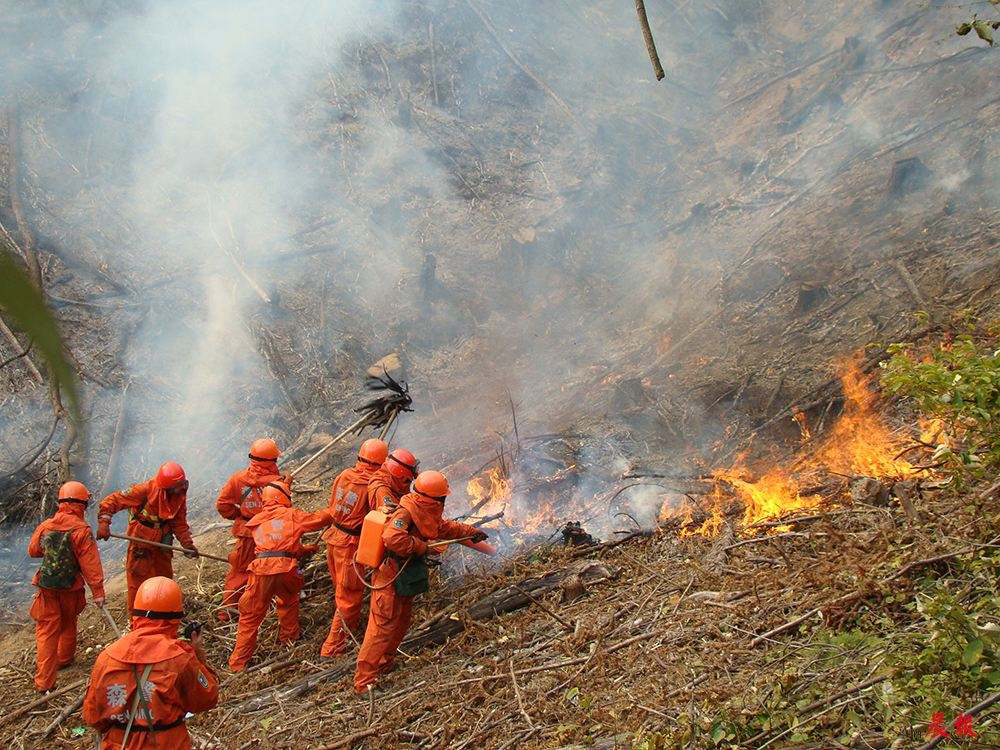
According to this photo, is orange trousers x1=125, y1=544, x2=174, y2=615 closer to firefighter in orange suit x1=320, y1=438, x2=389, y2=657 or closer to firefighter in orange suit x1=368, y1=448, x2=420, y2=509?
firefighter in orange suit x1=320, y1=438, x2=389, y2=657

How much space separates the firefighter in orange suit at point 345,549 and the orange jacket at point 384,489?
0.38 feet

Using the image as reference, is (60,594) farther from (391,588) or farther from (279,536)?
(391,588)

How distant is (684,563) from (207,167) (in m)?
13.2

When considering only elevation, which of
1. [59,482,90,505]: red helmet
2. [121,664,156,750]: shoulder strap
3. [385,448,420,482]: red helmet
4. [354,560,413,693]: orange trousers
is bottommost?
[354,560,413,693]: orange trousers

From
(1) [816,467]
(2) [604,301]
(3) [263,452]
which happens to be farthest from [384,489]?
(2) [604,301]

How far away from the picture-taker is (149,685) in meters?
3.63

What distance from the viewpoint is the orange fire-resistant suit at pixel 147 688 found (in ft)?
11.8

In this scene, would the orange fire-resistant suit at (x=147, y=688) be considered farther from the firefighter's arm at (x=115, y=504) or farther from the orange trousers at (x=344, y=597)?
the firefighter's arm at (x=115, y=504)

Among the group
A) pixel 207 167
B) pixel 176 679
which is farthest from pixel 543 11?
pixel 176 679

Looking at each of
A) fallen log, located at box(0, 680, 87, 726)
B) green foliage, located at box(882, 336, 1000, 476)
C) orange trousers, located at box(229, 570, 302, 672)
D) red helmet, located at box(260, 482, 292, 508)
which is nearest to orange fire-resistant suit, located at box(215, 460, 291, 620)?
red helmet, located at box(260, 482, 292, 508)

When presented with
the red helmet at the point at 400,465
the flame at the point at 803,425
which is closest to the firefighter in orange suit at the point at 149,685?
the red helmet at the point at 400,465

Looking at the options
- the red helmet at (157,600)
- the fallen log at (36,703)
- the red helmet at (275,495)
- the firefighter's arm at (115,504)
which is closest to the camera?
the red helmet at (157,600)

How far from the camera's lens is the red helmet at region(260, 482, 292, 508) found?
6.38m

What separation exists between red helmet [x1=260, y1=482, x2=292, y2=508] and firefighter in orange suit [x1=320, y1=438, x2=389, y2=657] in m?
0.44
